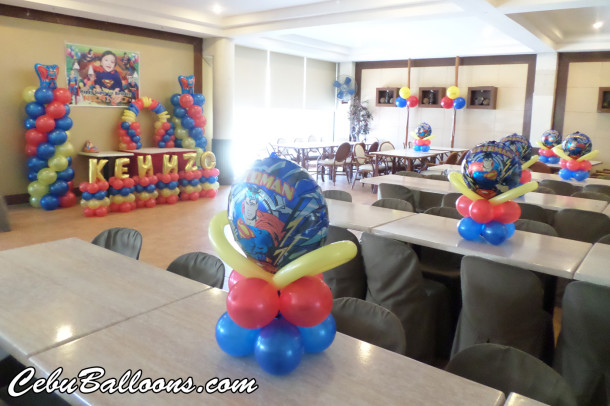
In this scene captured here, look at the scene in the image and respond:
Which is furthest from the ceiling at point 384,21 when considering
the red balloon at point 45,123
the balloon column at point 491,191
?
the balloon column at point 491,191

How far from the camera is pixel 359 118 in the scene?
12.6 meters

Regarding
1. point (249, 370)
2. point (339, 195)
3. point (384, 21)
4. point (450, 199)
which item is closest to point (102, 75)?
point (384, 21)

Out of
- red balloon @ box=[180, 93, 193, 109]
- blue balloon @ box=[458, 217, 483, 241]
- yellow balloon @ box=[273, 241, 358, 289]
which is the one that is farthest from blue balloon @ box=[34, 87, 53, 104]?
yellow balloon @ box=[273, 241, 358, 289]

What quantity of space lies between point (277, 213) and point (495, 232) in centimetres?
189

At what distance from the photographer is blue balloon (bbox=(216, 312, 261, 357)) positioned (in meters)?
1.44

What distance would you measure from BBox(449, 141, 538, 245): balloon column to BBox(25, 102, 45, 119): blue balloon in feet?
19.4

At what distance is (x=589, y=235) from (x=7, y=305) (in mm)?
3759

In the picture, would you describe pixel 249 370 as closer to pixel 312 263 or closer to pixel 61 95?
pixel 312 263

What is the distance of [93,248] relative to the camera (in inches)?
100.0

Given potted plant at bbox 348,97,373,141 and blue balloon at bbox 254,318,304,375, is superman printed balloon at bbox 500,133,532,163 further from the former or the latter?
potted plant at bbox 348,97,373,141

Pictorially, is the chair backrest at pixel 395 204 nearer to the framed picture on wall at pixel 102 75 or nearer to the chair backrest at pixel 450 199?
the chair backrest at pixel 450 199

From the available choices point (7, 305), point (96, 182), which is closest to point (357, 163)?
point (96, 182)

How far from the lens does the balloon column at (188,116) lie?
Answer: 26.9 ft

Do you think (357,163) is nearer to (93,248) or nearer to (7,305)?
(93,248)
